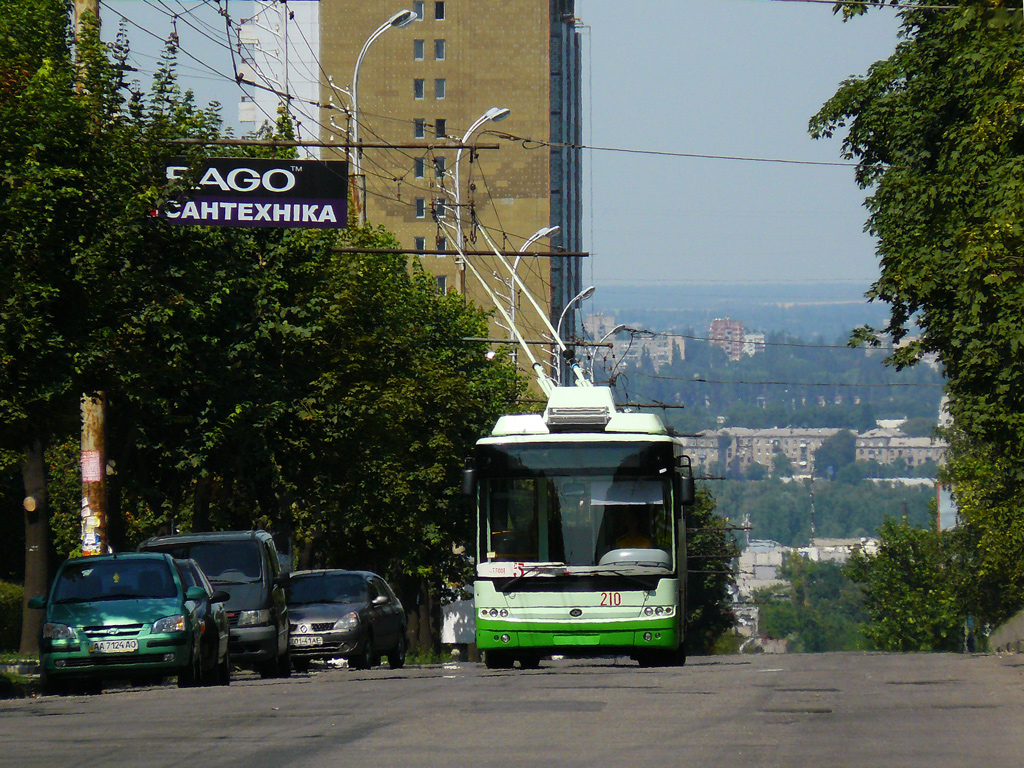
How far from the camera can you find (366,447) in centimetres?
3719

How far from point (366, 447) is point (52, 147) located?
1900 cm

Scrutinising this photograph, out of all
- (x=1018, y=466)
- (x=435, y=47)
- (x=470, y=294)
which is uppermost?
(x=435, y=47)

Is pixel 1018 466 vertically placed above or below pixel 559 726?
above

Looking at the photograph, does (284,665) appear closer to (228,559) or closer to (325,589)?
(228,559)

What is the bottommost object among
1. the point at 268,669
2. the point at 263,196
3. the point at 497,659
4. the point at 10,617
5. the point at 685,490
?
the point at 10,617

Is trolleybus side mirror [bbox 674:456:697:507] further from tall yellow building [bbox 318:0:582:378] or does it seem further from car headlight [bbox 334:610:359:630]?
tall yellow building [bbox 318:0:582:378]

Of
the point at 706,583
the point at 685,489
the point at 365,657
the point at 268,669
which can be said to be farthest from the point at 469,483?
the point at 706,583

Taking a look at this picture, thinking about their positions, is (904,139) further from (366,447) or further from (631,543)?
(366,447)

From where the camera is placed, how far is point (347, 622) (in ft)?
81.7

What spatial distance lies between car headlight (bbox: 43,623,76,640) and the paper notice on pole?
10.8 feet

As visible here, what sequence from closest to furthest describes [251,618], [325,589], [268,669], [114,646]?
1. [114,646]
2. [251,618]
3. [268,669]
4. [325,589]

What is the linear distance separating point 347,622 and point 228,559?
364 centimetres

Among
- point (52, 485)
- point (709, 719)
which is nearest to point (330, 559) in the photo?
point (52, 485)

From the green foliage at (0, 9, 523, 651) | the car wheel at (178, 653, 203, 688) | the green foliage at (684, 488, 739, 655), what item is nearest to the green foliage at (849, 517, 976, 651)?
the green foliage at (684, 488, 739, 655)
